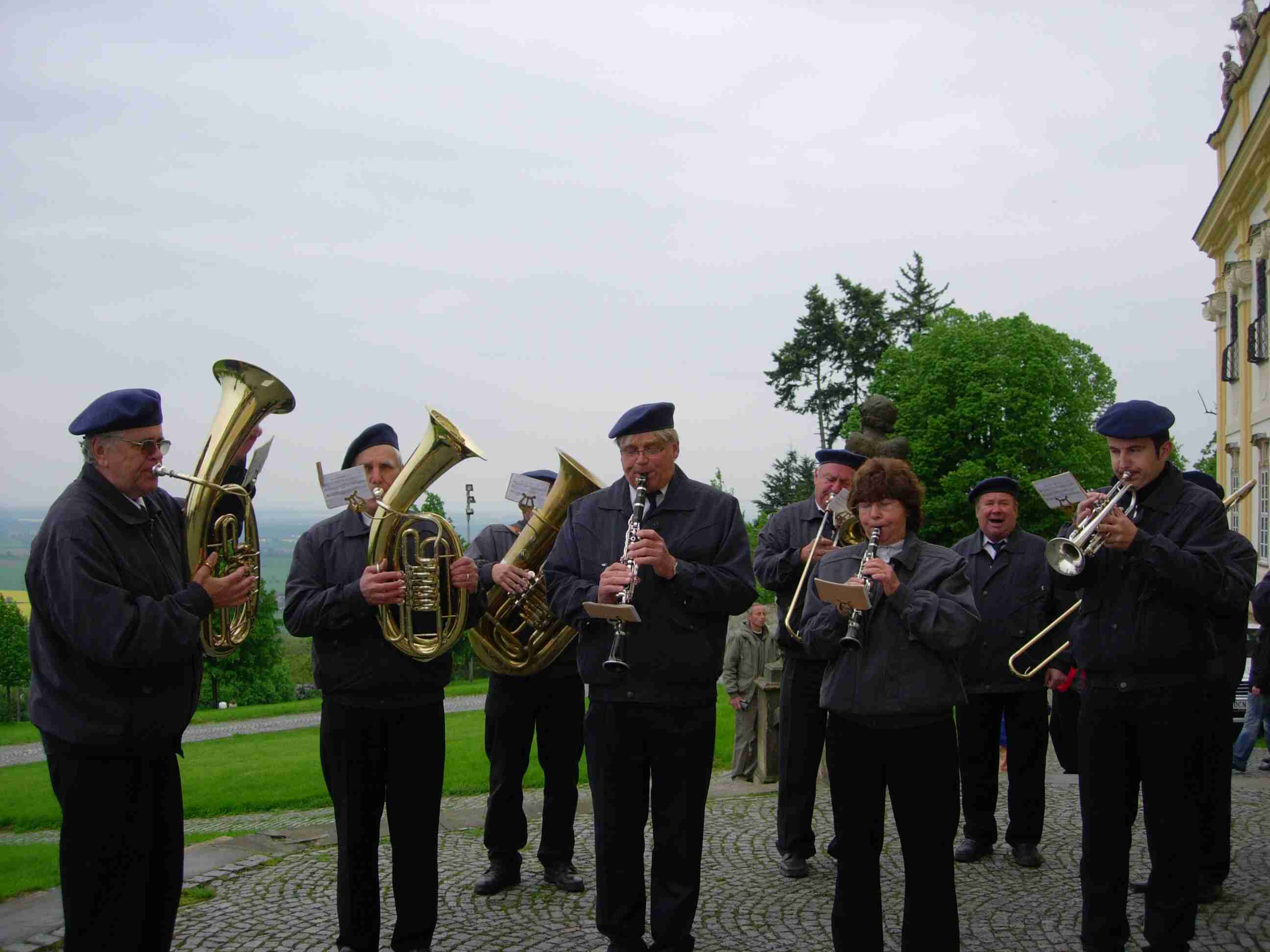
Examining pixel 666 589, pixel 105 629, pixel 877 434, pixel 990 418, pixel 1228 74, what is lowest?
pixel 105 629

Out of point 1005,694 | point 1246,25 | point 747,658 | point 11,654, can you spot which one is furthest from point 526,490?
point 11,654

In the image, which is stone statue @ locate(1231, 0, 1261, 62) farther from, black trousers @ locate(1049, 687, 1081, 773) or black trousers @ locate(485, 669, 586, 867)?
black trousers @ locate(485, 669, 586, 867)

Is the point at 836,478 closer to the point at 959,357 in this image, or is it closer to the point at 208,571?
the point at 208,571

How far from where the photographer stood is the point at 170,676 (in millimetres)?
4691

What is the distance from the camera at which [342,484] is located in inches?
205

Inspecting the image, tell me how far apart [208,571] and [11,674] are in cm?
4263

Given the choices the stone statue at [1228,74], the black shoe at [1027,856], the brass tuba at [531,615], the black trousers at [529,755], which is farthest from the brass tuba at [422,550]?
the stone statue at [1228,74]

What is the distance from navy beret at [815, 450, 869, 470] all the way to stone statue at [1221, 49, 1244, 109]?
1079 inches

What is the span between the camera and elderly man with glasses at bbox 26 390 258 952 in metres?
4.39

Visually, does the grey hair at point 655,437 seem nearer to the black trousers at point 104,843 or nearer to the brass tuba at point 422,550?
the brass tuba at point 422,550

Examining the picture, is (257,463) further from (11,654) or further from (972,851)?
(11,654)

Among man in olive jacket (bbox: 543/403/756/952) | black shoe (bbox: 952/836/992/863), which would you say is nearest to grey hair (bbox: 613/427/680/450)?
man in olive jacket (bbox: 543/403/756/952)

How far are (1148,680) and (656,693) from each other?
89.0 inches

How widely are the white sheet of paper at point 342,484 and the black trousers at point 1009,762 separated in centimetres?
422
